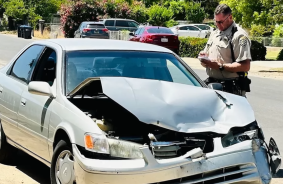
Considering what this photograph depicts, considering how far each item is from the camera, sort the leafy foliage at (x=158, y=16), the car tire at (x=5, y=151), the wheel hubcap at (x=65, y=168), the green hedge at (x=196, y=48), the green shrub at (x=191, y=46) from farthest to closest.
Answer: the leafy foliage at (x=158, y=16), the green shrub at (x=191, y=46), the green hedge at (x=196, y=48), the car tire at (x=5, y=151), the wheel hubcap at (x=65, y=168)

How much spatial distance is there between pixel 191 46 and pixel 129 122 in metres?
24.3

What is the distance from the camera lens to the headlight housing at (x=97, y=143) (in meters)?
4.33

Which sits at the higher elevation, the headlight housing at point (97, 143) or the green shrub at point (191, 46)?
the headlight housing at point (97, 143)

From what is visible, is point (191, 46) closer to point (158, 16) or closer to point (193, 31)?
point (193, 31)

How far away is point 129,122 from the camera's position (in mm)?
5012

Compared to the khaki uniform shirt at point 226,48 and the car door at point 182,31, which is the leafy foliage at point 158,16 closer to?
the car door at point 182,31

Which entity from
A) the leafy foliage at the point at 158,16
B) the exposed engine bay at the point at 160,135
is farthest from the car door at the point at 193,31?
the exposed engine bay at the point at 160,135

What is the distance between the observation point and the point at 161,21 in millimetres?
51812

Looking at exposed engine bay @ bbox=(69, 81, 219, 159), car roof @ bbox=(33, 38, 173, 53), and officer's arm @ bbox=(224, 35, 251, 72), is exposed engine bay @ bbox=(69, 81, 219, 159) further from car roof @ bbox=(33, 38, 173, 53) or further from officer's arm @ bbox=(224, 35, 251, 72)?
officer's arm @ bbox=(224, 35, 251, 72)

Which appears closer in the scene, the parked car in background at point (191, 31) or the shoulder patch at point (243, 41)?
the shoulder patch at point (243, 41)

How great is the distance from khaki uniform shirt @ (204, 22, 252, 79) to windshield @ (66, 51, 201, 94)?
0.51 metres

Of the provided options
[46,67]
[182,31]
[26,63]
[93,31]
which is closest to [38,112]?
[46,67]

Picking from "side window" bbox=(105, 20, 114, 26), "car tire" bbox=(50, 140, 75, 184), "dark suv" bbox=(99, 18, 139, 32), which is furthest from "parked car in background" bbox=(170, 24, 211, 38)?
"car tire" bbox=(50, 140, 75, 184)

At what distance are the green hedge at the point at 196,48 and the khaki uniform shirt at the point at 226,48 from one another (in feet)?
70.8
